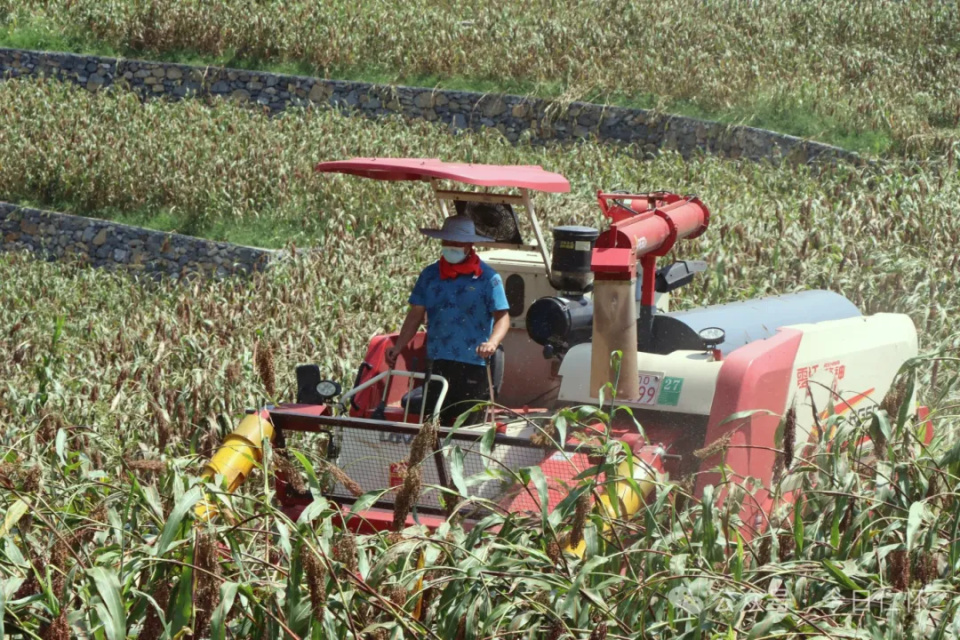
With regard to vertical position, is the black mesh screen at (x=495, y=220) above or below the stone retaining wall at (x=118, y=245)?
above

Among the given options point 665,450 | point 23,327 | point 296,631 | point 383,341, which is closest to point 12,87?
point 23,327

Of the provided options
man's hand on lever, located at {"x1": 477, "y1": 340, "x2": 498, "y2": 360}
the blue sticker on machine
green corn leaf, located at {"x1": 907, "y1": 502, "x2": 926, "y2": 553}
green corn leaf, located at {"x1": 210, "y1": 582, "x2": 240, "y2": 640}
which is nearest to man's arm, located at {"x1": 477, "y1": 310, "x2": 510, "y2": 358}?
man's hand on lever, located at {"x1": 477, "y1": 340, "x2": 498, "y2": 360}

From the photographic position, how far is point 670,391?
18.5 feet

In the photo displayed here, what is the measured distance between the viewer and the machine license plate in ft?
18.7

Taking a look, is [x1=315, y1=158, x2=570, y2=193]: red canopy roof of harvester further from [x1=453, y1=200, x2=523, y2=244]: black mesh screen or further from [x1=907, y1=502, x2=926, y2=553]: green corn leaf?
[x1=907, y1=502, x2=926, y2=553]: green corn leaf

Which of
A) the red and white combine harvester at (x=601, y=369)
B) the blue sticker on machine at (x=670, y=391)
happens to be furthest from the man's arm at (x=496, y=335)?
the blue sticker on machine at (x=670, y=391)

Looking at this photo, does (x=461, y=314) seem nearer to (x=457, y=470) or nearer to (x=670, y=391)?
(x=670, y=391)

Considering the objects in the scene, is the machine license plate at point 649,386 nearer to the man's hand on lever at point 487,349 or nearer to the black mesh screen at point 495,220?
the man's hand on lever at point 487,349

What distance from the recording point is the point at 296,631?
3.17m

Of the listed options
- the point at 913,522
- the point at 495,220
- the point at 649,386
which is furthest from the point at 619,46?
the point at 913,522

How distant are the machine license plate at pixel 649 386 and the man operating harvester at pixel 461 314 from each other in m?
0.78

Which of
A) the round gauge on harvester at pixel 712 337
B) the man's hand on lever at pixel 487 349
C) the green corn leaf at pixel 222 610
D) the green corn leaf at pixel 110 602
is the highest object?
the green corn leaf at pixel 110 602

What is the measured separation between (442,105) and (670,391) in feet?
50.4

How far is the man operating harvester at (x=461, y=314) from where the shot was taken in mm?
6145
